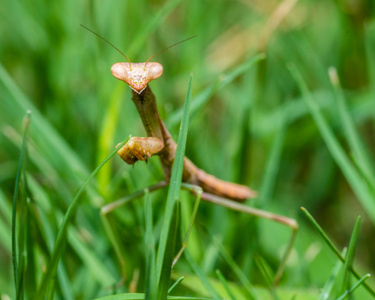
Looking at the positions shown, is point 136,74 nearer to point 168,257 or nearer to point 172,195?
point 172,195

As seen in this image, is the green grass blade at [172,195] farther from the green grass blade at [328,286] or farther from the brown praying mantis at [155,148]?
the green grass blade at [328,286]

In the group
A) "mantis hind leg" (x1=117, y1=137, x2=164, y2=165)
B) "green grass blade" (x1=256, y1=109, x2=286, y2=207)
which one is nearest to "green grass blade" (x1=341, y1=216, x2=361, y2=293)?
"mantis hind leg" (x1=117, y1=137, x2=164, y2=165)

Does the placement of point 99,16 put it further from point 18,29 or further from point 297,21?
point 297,21

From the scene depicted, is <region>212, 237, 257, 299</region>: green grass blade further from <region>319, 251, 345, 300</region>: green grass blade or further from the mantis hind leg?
the mantis hind leg

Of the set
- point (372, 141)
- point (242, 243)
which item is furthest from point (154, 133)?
point (372, 141)

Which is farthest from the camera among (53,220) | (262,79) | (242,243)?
(262,79)

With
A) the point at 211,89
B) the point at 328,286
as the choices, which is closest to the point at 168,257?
the point at 328,286
